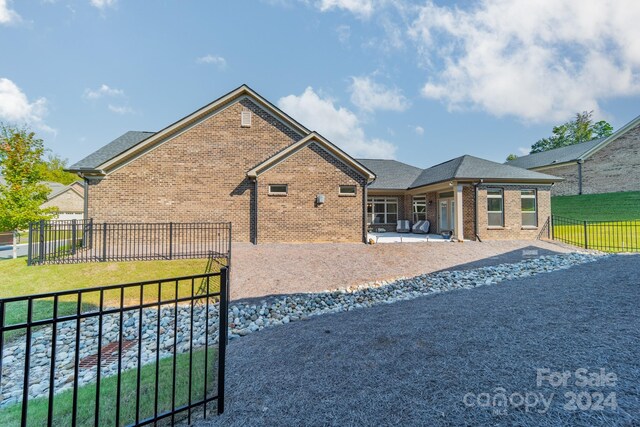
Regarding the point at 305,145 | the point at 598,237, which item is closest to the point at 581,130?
the point at 598,237

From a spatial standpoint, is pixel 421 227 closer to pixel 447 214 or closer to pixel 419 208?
pixel 419 208

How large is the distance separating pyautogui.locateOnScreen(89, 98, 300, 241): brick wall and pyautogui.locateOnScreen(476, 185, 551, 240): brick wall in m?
11.6

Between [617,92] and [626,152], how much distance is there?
32.1ft

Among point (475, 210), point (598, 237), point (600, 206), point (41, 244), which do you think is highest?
point (600, 206)

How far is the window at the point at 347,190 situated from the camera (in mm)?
14469

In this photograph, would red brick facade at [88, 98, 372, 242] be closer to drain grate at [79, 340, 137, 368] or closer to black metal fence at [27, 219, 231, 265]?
black metal fence at [27, 219, 231, 265]

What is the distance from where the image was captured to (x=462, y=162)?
17.6m

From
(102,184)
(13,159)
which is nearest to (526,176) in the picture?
(102,184)

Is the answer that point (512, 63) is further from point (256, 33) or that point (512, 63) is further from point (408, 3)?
point (256, 33)

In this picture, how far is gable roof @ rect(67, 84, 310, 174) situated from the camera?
13312 millimetres

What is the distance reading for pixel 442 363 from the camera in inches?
138

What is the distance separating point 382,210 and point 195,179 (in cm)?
1291

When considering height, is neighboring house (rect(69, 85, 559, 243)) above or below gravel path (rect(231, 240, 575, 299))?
above

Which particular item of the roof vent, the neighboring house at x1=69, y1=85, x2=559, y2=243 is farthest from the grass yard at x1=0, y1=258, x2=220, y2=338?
the roof vent
